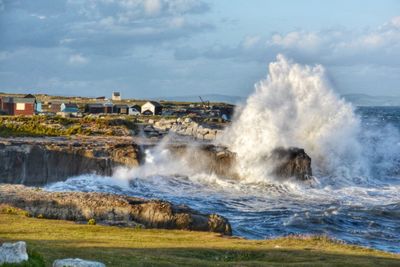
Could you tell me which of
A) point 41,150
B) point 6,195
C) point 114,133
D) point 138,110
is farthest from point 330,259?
point 138,110

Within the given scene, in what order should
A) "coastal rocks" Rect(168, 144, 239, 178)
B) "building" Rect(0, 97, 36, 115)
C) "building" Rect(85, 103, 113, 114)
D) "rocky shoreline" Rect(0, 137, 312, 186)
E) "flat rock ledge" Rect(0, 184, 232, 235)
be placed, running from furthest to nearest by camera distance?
"building" Rect(85, 103, 113, 114) < "building" Rect(0, 97, 36, 115) < "coastal rocks" Rect(168, 144, 239, 178) < "rocky shoreline" Rect(0, 137, 312, 186) < "flat rock ledge" Rect(0, 184, 232, 235)

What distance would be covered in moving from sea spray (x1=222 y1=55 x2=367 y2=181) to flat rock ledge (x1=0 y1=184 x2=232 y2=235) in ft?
81.0

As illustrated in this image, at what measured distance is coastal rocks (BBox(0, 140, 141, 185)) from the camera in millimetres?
43875

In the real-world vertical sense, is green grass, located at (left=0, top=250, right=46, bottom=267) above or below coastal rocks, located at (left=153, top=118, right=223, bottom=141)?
below

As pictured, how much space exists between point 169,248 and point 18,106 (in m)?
81.3

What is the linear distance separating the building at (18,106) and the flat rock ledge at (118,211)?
68.4 metres

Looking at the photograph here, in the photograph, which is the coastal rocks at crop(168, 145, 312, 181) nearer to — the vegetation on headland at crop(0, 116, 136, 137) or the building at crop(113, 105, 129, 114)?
the vegetation on headland at crop(0, 116, 136, 137)

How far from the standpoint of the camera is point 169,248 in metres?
20.4

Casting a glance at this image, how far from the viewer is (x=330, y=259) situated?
1914 centimetres

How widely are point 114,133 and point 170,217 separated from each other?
138 feet

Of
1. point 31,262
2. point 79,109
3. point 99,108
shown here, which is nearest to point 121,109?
point 99,108

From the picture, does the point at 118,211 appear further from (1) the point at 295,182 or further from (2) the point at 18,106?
(2) the point at 18,106

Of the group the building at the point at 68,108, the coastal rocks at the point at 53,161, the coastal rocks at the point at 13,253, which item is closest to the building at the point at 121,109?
the building at the point at 68,108

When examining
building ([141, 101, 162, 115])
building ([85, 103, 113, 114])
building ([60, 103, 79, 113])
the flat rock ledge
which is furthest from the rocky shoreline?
building ([141, 101, 162, 115])
